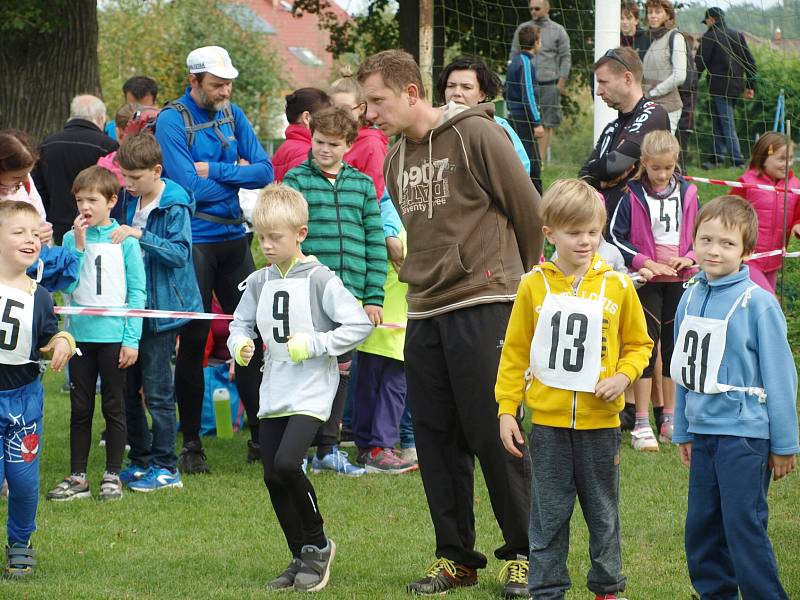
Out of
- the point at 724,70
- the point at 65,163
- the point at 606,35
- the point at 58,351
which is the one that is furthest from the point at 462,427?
the point at 724,70

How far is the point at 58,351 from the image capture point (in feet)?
17.8

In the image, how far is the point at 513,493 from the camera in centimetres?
502

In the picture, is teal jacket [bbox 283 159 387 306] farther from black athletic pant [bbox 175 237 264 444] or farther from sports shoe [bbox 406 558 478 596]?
sports shoe [bbox 406 558 478 596]

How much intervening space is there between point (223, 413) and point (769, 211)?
13.9 ft

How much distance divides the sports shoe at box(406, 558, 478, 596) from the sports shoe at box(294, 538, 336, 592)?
0.38m

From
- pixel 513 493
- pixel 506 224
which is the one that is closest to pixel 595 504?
pixel 513 493

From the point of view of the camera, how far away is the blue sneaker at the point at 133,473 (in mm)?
7316

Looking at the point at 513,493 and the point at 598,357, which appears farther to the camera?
the point at 513,493

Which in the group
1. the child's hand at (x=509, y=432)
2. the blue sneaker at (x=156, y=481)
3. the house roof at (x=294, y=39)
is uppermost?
the house roof at (x=294, y=39)

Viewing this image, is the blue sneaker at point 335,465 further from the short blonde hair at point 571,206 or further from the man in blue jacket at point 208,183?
the short blonde hair at point 571,206

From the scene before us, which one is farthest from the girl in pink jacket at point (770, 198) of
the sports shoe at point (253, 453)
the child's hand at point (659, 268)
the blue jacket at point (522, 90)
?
the blue jacket at point (522, 90)

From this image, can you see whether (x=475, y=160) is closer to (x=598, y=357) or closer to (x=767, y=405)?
(x=598, y=357)

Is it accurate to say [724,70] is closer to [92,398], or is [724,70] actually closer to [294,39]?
[92,398]

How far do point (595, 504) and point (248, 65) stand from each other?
1530 inches
